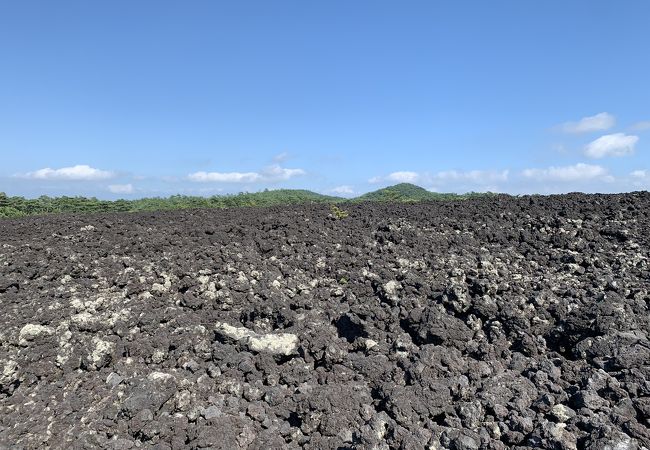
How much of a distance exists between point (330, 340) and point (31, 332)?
3475 mm

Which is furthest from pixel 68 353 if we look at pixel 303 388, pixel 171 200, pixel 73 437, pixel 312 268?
pixel 171 200

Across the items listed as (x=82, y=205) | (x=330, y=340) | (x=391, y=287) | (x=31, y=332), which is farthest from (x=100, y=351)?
(x=82, y=205)

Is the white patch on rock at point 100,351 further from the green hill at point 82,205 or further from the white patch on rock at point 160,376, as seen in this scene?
the green hill at point 82,205

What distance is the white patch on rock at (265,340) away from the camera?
5227mm

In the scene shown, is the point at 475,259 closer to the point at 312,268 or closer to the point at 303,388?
the point at 312,268

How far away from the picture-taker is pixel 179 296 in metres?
6.47

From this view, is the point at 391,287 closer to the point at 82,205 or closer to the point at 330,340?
the point at 330,340

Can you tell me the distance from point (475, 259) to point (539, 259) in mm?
978

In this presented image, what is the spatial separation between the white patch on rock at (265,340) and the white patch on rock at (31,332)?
198cm

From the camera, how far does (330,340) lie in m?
5.36

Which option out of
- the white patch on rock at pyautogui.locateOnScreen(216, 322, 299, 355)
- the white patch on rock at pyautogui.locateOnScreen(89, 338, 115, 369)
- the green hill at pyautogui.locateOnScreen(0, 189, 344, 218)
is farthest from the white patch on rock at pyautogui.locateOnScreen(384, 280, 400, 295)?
the green hill at pyautogui.locateOnScreen(0, 189, 344, 218)

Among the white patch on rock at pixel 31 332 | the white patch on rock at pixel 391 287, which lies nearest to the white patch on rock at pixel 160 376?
the white patch on rock at pixel 31 332

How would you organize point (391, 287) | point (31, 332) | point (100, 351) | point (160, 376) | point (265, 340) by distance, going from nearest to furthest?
point (160, 376), point (100, 351), point (265, 340), point (31, 332), point (391, 287)

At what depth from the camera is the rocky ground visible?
13.4 feet
